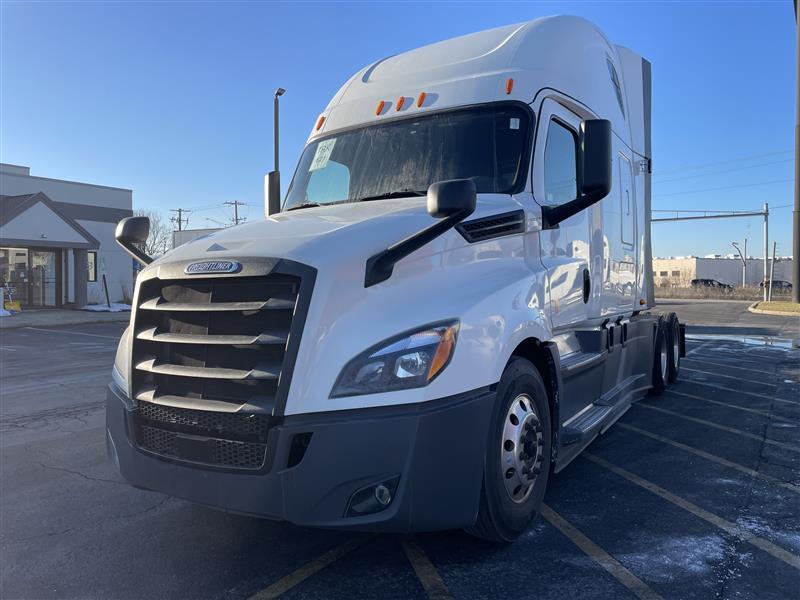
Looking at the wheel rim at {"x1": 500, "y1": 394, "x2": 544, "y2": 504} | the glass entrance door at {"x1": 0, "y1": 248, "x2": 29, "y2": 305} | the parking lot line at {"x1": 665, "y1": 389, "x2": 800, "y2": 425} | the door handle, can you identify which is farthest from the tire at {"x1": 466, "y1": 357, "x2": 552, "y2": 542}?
the glass entrance door at {"x1": 0, "y1": 248, "x2": 29, "y2": 305}

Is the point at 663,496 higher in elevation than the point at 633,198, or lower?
lower

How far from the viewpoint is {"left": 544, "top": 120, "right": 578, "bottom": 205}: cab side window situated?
A: 15.0 feet

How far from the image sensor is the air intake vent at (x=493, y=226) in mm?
3633

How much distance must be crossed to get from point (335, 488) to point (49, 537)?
7.57ft

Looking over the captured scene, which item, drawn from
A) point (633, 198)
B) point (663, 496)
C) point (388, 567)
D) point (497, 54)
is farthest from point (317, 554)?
point (633, 198)

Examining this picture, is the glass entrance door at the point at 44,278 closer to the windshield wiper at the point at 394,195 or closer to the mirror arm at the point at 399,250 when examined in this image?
the windshield wiper at the point at 394,195

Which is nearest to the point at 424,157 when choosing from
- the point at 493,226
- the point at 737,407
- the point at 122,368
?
the point at 493,226

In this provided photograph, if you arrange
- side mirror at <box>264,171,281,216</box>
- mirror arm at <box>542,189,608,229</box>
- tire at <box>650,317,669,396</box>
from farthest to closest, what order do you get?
tire at <box>650,317,669,396</box>, side mirror at <box>264,171,281,216</box>, mirror arm at <box>542,189,608,229</box>

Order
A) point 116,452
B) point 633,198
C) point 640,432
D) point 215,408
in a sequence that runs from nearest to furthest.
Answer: point 215,408, point 116,452, point 640,432, point 633,198

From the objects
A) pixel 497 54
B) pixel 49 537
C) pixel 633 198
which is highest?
pixel 497 54

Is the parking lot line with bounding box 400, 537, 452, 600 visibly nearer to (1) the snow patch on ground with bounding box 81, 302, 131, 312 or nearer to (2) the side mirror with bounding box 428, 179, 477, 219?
(2) the side mirror with bounding box 428, 179, 477, 219

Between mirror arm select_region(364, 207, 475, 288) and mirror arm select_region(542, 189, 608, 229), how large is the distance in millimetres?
1332

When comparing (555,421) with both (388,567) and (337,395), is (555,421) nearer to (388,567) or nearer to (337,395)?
(388,567)

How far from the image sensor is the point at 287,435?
2.90 metres
